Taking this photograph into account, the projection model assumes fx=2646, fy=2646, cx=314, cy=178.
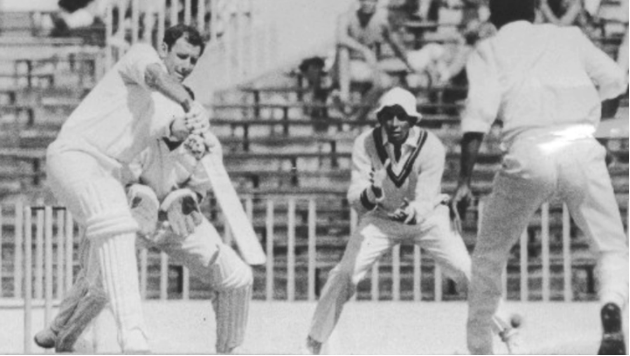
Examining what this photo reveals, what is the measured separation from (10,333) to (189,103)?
6.41ft

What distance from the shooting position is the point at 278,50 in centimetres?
1377

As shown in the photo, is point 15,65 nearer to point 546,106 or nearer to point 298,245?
point 298,245

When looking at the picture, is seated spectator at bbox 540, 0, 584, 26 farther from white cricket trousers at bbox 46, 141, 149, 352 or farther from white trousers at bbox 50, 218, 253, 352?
white cricket trousers at bbox 46, 141, 149, 352

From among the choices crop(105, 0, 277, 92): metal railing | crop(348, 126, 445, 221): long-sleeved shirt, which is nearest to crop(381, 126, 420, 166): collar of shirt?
crop(348, 126, 445, 221): long-sleeved shirt

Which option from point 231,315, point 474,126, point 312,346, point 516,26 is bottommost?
point 312,346

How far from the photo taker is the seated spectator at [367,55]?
13531 mm

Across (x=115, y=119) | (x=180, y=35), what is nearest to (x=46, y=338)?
(x=115, y=119)

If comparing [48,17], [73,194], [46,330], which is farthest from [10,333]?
[48,17]

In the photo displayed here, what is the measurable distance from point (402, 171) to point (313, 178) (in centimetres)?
217

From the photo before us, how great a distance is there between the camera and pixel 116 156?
10727mm

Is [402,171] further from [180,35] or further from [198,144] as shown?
[180,35]

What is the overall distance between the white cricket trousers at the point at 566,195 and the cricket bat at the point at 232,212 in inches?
56.1

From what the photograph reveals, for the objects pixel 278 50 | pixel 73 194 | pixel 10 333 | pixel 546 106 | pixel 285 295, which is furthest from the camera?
pixel 278 50

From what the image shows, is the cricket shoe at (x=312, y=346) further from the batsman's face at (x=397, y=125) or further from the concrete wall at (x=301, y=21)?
the concrete wall at (x=301, y=21)
